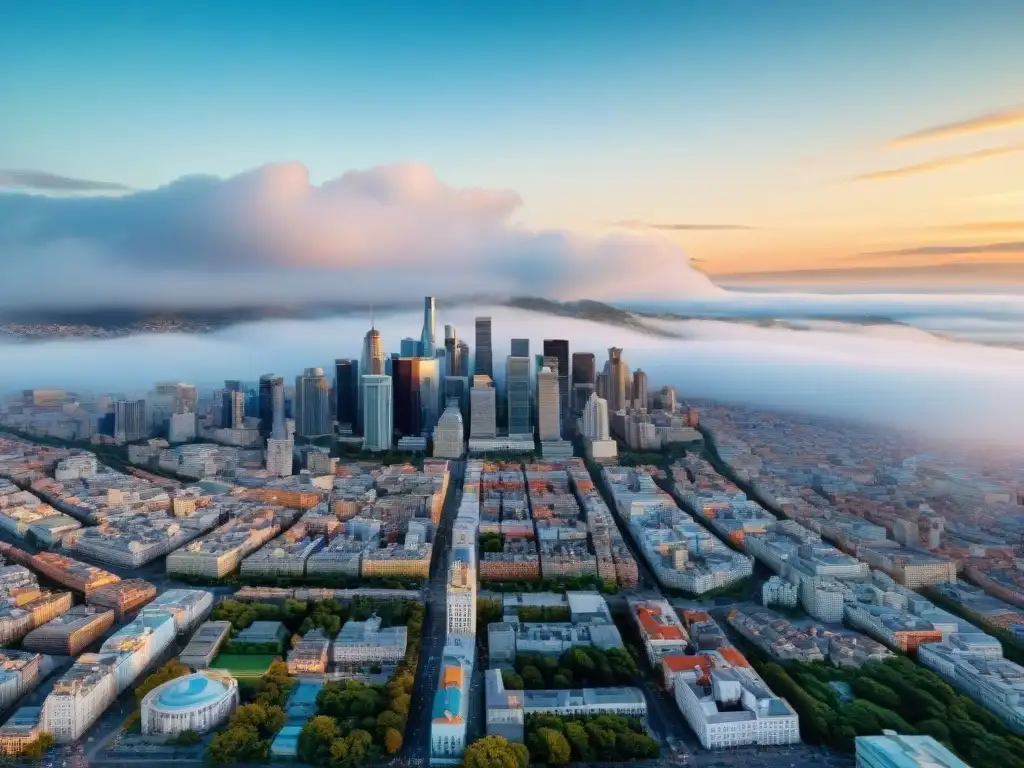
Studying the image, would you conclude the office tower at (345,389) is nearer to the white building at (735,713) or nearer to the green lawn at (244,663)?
the green lawn at (244,663)

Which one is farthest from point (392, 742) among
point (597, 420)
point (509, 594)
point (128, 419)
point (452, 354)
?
point (452, 354)

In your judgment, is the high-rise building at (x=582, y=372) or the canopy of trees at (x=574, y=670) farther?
the high-rise building at (x=582, y=372)

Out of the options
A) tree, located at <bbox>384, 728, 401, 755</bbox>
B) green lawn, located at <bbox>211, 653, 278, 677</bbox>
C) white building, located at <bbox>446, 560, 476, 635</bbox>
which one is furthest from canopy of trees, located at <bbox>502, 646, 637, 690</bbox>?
green lawn, located at <bbox>211, 653, 278, 677</bbox>

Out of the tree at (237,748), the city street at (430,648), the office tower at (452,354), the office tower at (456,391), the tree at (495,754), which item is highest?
the office tower at (452,354)

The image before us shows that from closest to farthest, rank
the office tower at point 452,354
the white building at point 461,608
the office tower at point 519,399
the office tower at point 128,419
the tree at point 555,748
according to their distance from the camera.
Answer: the tree at point 555,748
the white building at point 461,608
the office tower at point 128,419
the office tower at point 519,399
the office tower at point 452,354

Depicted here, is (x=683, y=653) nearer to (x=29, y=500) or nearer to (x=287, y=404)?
(x=29, y=500)

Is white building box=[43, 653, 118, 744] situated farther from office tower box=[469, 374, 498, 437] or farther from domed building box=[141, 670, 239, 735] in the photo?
office tower box=[469, 374, 498, 437]

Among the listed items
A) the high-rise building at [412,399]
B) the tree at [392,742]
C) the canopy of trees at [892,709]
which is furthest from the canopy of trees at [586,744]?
the high-rise building at [412,399]
